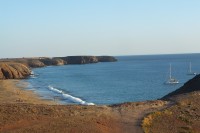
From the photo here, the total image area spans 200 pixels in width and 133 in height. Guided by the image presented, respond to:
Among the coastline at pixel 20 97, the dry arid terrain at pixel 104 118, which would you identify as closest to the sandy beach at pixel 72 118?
the dry arid terrain at pixel 104 118

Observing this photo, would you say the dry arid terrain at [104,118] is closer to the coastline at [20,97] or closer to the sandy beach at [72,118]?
the sandy beach at [72,118]

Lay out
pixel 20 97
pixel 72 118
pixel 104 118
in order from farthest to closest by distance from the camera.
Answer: pixel 20 97
pixel 104 118
pixel 72 118

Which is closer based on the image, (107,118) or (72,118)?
(72,118)

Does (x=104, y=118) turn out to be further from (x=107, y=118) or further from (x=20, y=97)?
(x=20, y=97)

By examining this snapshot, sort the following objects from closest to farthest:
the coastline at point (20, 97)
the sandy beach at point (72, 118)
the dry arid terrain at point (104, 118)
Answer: the sandy beach at point (72, 118), the dry arid terrain at point (104, 118), the coastline at point (20, 97)

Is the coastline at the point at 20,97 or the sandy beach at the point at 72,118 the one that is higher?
the sandy beach at the point at 72,118

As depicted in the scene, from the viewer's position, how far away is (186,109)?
36.8 m

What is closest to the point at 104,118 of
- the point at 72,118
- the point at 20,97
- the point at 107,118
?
the point at 107,118

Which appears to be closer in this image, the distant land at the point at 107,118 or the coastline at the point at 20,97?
the distant land at the point at 107,118

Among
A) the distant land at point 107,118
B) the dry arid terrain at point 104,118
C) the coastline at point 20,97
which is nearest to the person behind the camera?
the dry arid terrain at point 104,118

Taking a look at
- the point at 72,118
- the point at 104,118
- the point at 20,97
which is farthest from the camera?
the point at 20,97

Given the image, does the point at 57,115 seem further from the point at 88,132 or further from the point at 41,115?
the point at 88,132

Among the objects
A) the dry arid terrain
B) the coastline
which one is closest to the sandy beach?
the dry arid terrain

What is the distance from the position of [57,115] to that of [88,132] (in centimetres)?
481
